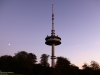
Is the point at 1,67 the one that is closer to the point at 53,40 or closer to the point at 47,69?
the point at 47,69

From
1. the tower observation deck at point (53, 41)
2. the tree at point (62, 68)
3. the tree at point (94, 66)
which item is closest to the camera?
the tree at point (62, 68)

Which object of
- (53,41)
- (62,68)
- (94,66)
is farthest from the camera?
(53,41)

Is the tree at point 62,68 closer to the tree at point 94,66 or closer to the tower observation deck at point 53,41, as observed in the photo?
the tree at point 94,66

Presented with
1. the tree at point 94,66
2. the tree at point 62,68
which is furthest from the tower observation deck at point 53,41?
the tree at point 62,68

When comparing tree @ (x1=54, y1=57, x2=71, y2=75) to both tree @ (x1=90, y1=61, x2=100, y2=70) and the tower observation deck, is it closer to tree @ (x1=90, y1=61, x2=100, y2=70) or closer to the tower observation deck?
tree @ (x1=90, y1=61, x2=100, y2=70)

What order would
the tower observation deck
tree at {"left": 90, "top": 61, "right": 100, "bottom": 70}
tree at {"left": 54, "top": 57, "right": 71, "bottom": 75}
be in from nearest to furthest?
tree at {"left": 54, "top": 57, "right": 71, "bottom": 75}, tree at {"left": 90, "top": 61, "right": 100, "bottom": 70}, the tower observation deck

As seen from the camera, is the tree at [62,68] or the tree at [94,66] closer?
the tree at [62,68]

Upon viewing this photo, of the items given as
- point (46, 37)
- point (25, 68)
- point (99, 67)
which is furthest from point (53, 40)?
point (25, 68)

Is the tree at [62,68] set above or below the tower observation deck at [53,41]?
below

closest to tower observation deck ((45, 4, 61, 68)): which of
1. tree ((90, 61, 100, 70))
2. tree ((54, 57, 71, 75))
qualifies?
tree ((90, 61, 100, 70))

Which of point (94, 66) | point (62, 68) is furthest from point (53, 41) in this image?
point (62, 68)

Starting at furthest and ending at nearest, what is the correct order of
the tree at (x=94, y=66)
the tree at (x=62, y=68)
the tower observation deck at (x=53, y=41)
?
the tower observation deck at (x=53, y=41)
the tree at (x=94, y=66)
the tree at (x=62, y=68)

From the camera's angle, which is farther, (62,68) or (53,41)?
(53,41)

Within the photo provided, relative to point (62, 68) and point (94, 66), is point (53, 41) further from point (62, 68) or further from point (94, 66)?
point (62, 68)
